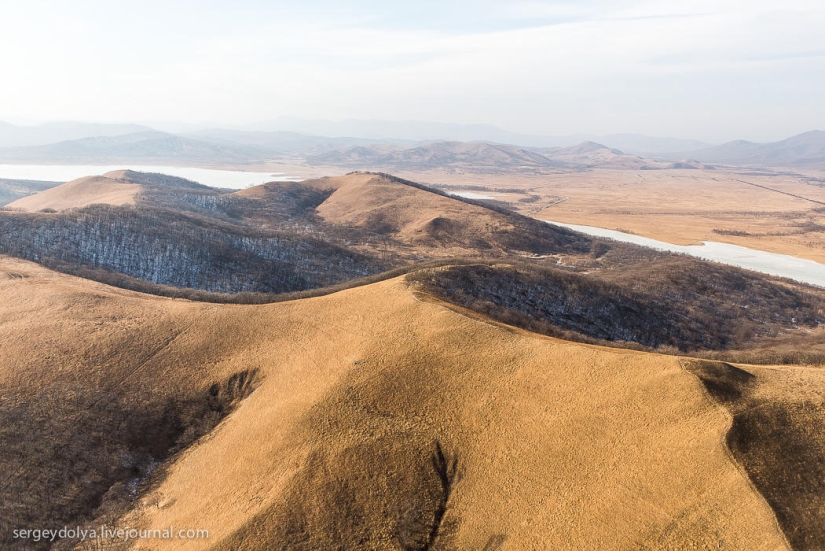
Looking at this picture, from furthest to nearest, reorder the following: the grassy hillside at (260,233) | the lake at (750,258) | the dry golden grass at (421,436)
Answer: the lake at (750,258) < the grassy hillside at (260,233) < the dry golden grass at (421,436)

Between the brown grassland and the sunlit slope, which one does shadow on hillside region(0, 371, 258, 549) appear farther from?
the sunlit slope

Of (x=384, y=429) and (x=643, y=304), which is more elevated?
(x=384, y=429)

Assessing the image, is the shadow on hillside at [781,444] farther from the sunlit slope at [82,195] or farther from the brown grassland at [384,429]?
the sunlit slope at [82,195]

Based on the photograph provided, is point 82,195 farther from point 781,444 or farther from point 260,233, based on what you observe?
point 781,444

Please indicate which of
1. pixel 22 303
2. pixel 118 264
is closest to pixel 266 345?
pixel 22 303

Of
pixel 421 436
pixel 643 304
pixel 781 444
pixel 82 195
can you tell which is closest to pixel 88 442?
pixel 421 436

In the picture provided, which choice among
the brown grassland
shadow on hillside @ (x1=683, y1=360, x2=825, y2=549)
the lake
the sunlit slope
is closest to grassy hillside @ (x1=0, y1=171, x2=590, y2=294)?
the sunlit slope

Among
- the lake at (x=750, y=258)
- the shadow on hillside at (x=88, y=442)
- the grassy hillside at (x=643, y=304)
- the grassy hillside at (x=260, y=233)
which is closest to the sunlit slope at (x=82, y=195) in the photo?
the grassy hillside at (x=260, y=233)

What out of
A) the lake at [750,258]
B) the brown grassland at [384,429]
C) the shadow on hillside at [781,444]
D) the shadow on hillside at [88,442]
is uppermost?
the shadow on hillside at [781,444]
